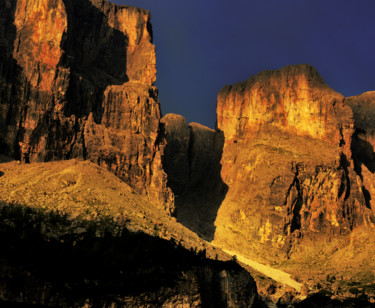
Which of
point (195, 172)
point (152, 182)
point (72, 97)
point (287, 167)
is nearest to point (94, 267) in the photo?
point (152, 182)

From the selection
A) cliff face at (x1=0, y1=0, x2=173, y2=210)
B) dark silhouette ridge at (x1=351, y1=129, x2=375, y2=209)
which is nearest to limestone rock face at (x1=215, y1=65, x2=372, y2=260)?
dark silhouette ridge at (x1=351, y1=129, x2=375, y2=209)

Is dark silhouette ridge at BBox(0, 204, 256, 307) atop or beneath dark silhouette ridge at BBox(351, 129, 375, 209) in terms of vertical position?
beneath

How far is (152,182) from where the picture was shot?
6950 cm

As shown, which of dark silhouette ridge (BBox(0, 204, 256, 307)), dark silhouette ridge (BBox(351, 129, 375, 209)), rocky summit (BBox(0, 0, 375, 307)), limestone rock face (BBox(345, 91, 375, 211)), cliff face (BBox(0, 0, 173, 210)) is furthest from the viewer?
dark silhouette ridge (BBox(351, 129, 375, 209))

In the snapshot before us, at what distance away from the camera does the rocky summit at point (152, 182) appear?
Result: 32844 millimetres

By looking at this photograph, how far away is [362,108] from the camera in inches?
4473

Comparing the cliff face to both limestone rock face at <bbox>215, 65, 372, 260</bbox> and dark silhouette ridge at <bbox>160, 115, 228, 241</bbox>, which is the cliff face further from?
limestone rock face at <bbox>215, 65, 372, 260</bbox>

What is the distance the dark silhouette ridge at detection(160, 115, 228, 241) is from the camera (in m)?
91.5

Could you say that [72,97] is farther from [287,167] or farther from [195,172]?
[195,172]

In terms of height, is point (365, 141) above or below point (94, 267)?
above

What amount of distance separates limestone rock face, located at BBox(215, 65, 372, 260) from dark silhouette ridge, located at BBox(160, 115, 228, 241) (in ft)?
9.43

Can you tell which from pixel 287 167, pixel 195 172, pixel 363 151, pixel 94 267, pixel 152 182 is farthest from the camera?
pixel 195 172

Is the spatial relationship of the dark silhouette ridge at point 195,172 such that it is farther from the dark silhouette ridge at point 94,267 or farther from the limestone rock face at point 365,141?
the dark silhouette ridge at point 94,267

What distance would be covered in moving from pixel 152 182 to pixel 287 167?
29.1 meters
